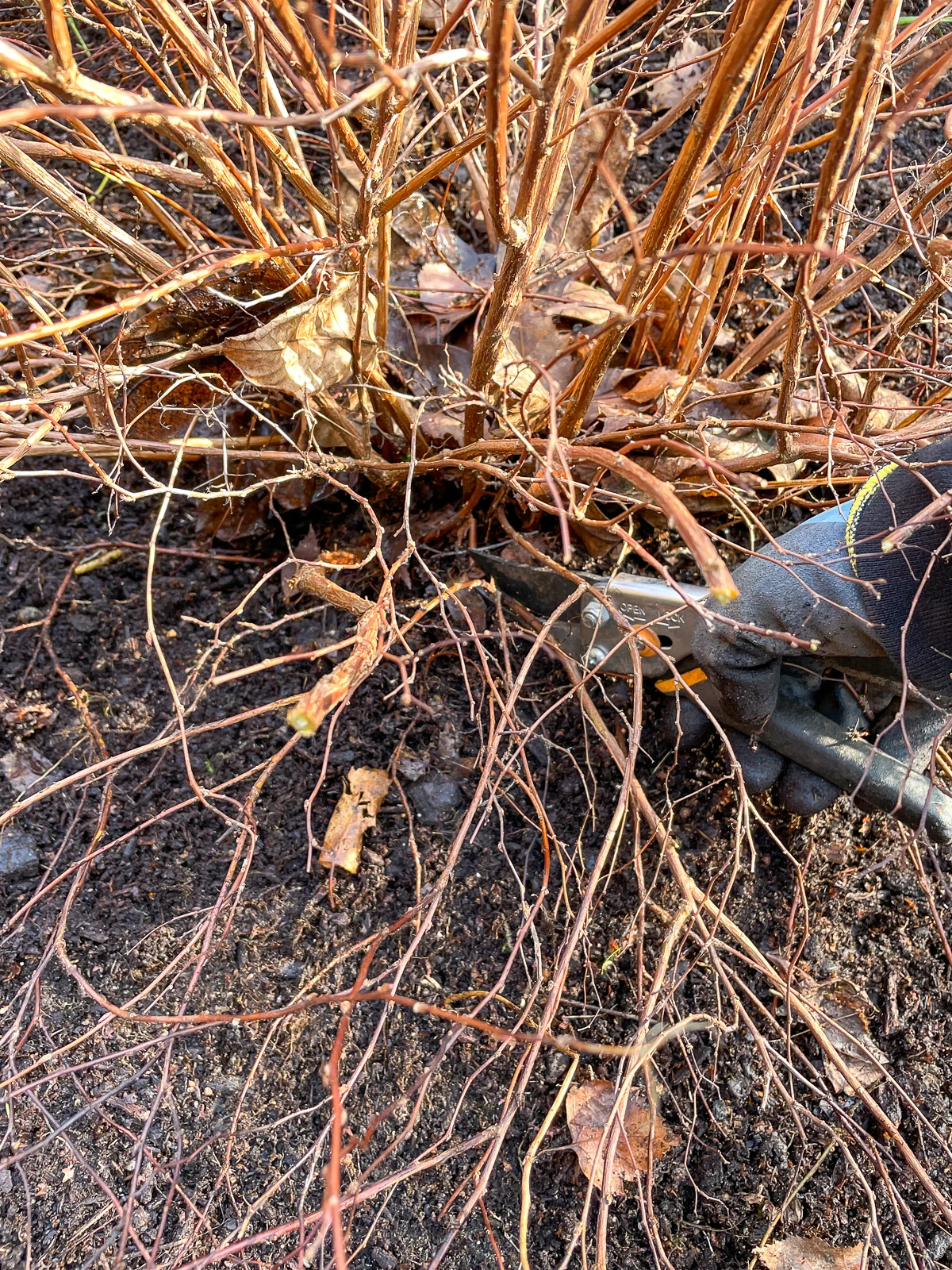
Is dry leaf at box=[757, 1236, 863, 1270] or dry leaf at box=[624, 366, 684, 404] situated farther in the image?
dry leaf at box=[624, 366, 684, 404]

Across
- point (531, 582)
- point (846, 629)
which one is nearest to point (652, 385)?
point (531, 582)

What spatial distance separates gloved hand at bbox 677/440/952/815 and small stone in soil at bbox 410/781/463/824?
1.36 feet

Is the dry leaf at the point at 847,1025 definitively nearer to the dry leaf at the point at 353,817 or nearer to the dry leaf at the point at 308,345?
the dry leaf at the point at 353,817

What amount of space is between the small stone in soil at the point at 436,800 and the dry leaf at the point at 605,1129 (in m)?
0.48

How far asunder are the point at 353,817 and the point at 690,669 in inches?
25.1

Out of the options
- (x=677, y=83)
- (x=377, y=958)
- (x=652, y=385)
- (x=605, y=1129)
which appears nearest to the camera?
(x=605, y=1129)

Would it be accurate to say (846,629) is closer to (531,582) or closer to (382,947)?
(531,582)

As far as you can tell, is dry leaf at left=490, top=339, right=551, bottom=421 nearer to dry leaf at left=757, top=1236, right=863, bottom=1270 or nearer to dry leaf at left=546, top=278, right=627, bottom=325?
dry leaf at left=546, top=278, right=627, bottom=325

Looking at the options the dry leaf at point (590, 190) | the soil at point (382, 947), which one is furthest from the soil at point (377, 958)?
the dry leaf at point (590, 190)

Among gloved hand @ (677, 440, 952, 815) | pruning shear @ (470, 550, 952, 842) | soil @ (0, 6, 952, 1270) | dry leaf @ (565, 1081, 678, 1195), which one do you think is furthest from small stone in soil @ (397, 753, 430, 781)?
dry leaf @ (565, 1081, 678, 1195)

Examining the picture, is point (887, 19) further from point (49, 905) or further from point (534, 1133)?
point (49, 905)

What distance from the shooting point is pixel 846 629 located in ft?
4.17

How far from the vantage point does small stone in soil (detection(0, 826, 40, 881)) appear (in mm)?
1457

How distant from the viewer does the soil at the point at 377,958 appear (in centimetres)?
129
